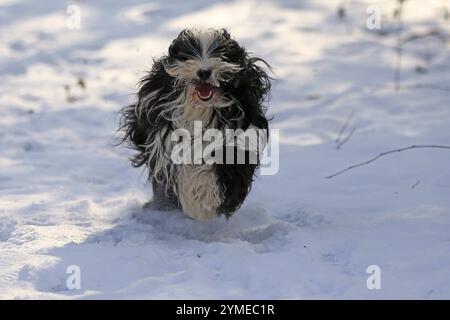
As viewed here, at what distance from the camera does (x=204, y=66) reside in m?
3.84

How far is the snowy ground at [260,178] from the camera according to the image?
3.69m

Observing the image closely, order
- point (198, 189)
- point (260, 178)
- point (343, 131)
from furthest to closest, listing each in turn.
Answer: point (343, 131) < point (260, 178) < point (198, 189)

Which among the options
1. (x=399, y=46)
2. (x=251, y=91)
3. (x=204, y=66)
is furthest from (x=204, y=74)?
(x=399, y=46)

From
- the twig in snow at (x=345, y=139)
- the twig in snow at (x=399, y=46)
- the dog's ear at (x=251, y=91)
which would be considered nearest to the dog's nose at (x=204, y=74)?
the dog's ear at (x=251, y=91)

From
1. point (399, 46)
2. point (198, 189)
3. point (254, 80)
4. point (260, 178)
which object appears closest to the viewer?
point (254, 80)

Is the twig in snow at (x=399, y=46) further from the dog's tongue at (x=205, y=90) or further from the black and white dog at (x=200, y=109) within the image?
the dog's tongue at (x=205, y=90)

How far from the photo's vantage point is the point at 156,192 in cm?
454

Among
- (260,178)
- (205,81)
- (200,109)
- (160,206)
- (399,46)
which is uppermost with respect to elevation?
(399,46)

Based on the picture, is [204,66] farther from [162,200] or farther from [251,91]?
[162,200]

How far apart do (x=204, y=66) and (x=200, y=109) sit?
0.23 metres

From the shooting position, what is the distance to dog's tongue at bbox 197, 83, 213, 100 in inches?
153

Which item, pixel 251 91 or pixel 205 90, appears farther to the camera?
pixel 251 91

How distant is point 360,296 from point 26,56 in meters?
4.77

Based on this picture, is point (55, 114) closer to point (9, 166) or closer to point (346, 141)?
point (9, 166)
